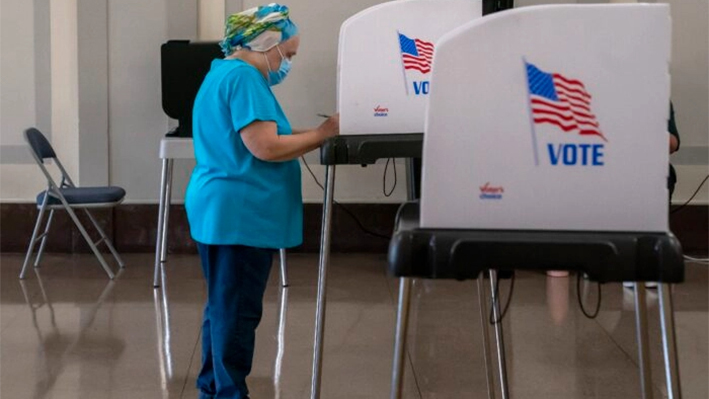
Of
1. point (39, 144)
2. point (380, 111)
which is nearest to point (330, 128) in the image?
point (380, 111)

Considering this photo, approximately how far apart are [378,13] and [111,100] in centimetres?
374

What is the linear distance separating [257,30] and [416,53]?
1.54 ft

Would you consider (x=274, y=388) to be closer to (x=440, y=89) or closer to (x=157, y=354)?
(x=157, y=354)

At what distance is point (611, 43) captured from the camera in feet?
6.77

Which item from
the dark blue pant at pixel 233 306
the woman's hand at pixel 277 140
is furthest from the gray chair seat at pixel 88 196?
the woman's hand at pixel 277 140

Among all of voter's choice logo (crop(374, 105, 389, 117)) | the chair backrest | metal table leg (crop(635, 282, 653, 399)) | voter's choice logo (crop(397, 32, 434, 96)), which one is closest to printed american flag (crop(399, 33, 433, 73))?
voter's choice logo (crop(397, 32, 434, 96))

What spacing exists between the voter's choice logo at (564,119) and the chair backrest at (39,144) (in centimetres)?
462

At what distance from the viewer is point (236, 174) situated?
337 cm

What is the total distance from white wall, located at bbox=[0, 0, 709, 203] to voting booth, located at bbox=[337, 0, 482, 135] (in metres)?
3.45

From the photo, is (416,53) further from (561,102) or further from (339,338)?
(339,338)

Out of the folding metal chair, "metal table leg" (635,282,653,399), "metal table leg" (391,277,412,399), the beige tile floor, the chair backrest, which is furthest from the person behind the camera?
the chair backrest

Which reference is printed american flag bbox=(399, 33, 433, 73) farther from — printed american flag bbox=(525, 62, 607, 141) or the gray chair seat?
the gray chair seat

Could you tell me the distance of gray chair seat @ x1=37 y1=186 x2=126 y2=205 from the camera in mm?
6199

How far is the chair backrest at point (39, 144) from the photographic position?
6.29 meters
